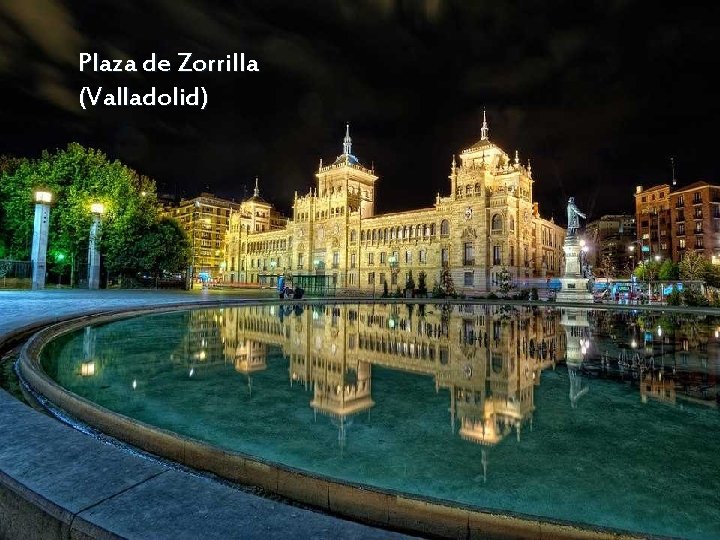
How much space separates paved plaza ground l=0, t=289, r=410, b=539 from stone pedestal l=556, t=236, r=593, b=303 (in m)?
34.7

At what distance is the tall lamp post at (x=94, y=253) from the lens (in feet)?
110

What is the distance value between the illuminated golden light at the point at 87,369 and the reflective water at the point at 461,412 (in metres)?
0.05

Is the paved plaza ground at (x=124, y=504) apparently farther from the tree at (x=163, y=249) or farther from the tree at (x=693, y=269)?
the tree at (x=693, y=269)

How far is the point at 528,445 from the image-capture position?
153 inches

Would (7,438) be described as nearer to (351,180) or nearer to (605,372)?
(605,372)

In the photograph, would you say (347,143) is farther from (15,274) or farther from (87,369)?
(87,369)

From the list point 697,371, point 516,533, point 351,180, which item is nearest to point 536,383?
point 697,371

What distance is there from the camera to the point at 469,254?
156 ft

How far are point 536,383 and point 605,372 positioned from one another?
74.2 inches

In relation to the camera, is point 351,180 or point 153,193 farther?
point 351,180

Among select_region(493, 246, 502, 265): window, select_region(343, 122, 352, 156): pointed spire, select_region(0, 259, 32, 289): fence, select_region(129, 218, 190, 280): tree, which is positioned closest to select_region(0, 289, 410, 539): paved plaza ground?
select_region(0, 259, 32, 289): fence

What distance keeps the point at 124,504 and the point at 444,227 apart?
166 feet

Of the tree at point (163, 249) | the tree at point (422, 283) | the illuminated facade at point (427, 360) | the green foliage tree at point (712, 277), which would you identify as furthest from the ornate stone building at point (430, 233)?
the illuminated facade at point (427, 360)

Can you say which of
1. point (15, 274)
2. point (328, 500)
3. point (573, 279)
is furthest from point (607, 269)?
point (15, 274)
